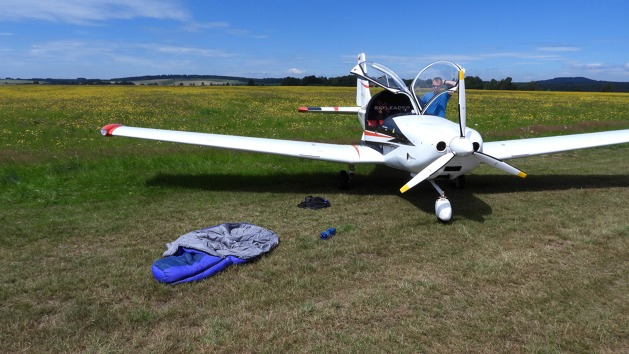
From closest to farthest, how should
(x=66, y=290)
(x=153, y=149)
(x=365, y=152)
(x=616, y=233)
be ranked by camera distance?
(x=66, y=290) → (x=616, y=233) → (x=365, y=152) → (x=153, y=149)

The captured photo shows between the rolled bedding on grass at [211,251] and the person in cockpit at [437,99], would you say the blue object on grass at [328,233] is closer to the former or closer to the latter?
the rolled bedding on grass at [211,251]

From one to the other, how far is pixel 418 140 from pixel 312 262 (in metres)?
3.11

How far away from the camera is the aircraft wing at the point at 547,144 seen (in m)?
8.90

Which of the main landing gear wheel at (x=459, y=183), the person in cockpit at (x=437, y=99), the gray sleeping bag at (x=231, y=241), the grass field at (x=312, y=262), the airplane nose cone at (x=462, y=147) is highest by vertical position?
the person in cockpit at (x=437, y=99)

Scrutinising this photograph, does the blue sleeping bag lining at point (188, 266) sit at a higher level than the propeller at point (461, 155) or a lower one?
lower

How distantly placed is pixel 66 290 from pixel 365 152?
572cm

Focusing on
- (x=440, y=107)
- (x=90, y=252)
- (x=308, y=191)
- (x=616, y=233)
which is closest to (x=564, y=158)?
(x=440, y=107)

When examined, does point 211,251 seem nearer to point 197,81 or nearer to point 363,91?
point 363,91

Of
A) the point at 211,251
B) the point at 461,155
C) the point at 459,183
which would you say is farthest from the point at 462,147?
the point at 211,251

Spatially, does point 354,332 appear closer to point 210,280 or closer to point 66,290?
point 210,280

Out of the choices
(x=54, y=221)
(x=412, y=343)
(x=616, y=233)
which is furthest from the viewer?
(x=54, y=221)

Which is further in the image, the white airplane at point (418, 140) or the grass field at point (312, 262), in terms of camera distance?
the white airplane at point (418, 140)

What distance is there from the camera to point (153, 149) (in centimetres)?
1212

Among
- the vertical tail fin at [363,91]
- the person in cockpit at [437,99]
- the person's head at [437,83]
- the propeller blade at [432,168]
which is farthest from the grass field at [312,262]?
the vertical tail fin at [363,91]
